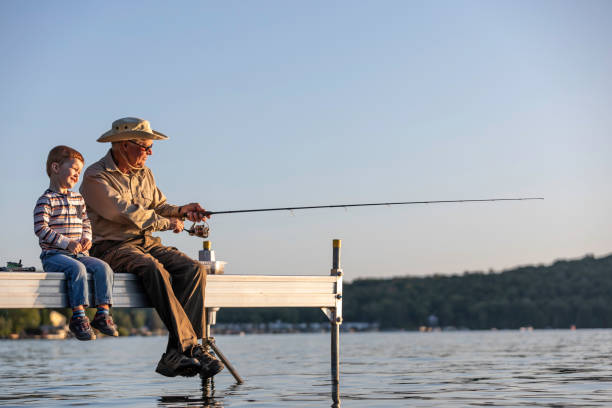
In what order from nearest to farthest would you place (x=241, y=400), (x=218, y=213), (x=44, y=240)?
(x=44, y=240) → (x=218, y=213) → (x=241, y=400)

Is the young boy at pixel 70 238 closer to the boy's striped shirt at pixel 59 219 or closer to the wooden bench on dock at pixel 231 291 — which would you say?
the boy's striped shirt at pixel 59 219

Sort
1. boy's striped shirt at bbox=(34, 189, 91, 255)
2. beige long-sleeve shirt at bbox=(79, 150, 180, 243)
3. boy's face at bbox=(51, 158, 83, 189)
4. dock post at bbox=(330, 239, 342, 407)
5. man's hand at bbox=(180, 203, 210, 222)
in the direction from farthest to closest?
1. dock post at bbox=(330, 239, 342, 407)
2. man's hand at bbox=(180, 203, 210, 222)
3. beige long-sleeve shirt at bbox=(79, 150, 180, 243)
4. boy's face at bbox=(51, 158, 83, 189)
5. boy's striped shirt at bbox=(34, 189, 91, 255)

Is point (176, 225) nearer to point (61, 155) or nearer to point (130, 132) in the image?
point (130, 132)

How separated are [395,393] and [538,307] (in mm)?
123986

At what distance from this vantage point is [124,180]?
9.03 meters

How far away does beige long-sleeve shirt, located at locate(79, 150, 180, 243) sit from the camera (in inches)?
340

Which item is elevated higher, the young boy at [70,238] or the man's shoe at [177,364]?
the young boy at [70,238]

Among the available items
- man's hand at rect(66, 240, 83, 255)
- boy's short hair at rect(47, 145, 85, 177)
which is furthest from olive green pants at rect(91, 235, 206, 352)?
boy's short hair at rect(47, 145, 85, 177)

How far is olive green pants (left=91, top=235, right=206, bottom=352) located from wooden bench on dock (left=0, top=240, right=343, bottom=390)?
18cm

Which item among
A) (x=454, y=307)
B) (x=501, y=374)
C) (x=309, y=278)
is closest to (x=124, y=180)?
(x=309, y=278)

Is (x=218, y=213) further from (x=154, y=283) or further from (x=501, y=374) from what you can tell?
(x=501, y=374)

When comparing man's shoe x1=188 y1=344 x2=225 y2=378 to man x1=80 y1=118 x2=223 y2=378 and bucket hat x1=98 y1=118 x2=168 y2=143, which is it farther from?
bucket hat x1=98 y1=118 x2=168 y2=143

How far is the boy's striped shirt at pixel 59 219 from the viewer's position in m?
7.98

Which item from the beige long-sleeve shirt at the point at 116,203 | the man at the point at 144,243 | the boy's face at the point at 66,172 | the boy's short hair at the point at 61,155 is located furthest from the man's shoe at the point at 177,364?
the boy's short hair at the point at 61,155
